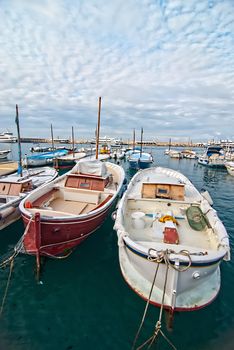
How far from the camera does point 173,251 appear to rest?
527 cm

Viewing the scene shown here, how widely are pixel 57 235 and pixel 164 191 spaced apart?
6.18 meters

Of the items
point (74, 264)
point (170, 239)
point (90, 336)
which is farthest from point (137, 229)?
point (90, 336)

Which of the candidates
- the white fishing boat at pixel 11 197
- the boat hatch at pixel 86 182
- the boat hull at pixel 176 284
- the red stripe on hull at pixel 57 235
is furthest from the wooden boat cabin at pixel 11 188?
the boat hull at pixel 176 284

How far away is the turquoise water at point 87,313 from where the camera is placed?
5098 millimetres

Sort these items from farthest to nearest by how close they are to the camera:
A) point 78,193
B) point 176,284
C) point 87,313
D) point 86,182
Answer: point 86,182 < point 78,193 < point 87,313 < point 176,284

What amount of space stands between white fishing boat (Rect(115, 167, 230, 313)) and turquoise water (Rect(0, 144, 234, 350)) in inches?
28.0

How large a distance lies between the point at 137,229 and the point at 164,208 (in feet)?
8.23

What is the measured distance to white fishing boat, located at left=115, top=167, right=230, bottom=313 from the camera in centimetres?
514

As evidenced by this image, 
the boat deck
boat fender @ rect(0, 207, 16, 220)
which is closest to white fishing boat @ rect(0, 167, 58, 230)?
boat fender @ rect(0, 207, 16, 220)

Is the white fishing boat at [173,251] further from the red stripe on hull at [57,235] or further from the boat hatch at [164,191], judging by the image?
the red stripe on hull at [57,235]

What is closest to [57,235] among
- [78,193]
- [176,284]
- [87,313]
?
[87,313]

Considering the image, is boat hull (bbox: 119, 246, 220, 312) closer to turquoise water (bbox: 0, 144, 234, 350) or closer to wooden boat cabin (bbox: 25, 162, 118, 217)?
turquoise water (bbox: 0, 144, 234, 350)

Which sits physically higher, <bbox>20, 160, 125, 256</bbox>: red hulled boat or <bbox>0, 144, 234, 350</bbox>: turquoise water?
<bbox>20, 160, 125, 256</bbox>: red hulled boat

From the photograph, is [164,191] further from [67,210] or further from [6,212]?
[6,212]
